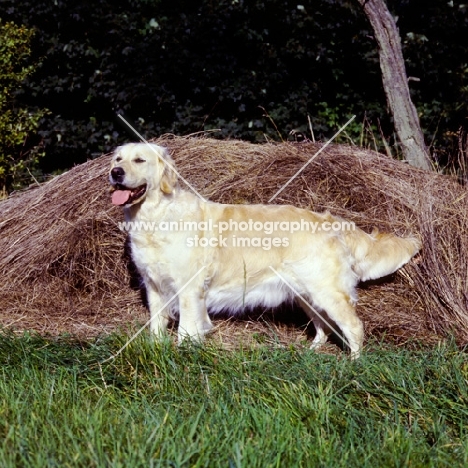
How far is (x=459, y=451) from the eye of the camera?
3068mm

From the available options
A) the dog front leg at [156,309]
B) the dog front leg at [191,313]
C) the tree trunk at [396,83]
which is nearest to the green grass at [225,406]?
the dog front leg at [191,313]

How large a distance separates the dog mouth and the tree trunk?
10.5 feet

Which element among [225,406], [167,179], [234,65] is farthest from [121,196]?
[234,65]

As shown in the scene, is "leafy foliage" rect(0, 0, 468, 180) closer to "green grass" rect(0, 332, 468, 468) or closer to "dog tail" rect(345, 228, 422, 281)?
"dog tail" rect(345, 228, 422, 281)

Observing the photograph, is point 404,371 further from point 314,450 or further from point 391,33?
point 391,33

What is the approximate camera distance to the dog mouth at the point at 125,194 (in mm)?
4555

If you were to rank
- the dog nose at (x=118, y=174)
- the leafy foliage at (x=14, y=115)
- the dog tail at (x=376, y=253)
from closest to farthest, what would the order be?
the dog nose at (x=118, y=174)
the dog tail at (x=376, y=253)
the leafy foliage at (x=14, y=115)

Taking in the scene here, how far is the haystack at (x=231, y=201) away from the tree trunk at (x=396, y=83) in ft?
3.11

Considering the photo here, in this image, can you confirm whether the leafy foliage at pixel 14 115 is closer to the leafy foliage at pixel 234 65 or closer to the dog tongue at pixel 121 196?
the leafy foliage at pixel 234 65

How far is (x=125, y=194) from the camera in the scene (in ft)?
15.0

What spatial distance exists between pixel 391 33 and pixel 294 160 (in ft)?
6.41

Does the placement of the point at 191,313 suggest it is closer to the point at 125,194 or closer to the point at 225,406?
the point at 125,194

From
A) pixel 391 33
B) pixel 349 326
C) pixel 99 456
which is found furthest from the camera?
pixel 391 33

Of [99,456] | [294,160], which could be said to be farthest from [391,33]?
[99,456]
